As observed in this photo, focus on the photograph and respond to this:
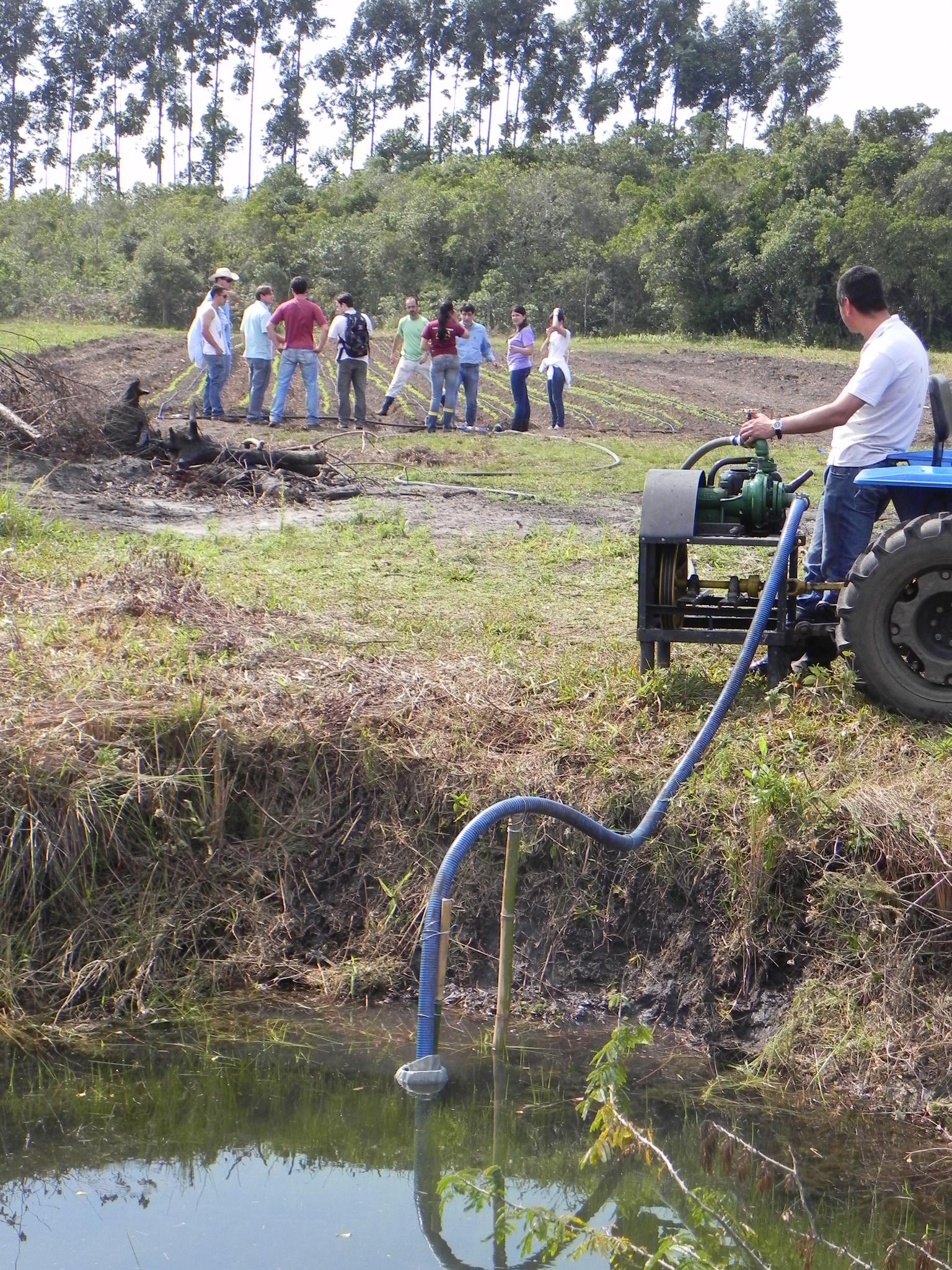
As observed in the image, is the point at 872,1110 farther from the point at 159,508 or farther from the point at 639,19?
the point at 639,19

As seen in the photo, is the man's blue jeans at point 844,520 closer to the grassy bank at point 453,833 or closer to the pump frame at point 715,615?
the pump frame at point 715,615

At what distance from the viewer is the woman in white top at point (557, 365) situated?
16750 mm

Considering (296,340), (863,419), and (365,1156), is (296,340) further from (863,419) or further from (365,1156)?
(365,1156)

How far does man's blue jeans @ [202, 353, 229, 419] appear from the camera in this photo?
49.6 feet

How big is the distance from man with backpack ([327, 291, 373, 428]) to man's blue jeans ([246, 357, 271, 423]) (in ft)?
2.64

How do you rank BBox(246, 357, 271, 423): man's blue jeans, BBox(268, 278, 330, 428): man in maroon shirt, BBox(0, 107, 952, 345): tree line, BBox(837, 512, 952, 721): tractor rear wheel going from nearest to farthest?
BBox(837, 512, 952, 721): tractor rear wheel < BBox(268, 278, 330, 428): man in maroon shirt < BBox(246, 357, 271, 423): man's blue jeans < BBox(0, 107, 952, 345): tree line

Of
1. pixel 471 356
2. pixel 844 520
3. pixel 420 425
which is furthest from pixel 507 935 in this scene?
pixel 471 356

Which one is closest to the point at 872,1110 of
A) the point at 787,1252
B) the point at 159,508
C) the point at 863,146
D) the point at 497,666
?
the point at 787,1252

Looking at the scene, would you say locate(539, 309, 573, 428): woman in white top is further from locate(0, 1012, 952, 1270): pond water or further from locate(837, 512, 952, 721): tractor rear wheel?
locate(0, 1012, 952, 1270): pond water

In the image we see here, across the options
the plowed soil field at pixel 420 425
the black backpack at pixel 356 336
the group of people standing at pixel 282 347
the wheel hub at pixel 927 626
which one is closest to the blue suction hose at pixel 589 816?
the wheel hub at pixel 927 626

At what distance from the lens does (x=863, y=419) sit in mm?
5711

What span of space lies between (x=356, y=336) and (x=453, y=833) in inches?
424

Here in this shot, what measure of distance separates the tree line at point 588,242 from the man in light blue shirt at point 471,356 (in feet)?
64.5

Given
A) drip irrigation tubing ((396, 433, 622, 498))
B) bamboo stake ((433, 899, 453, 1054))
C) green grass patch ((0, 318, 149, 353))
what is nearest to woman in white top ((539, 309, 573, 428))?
drip irrigation tubing ((396, 433, 622, 498))
